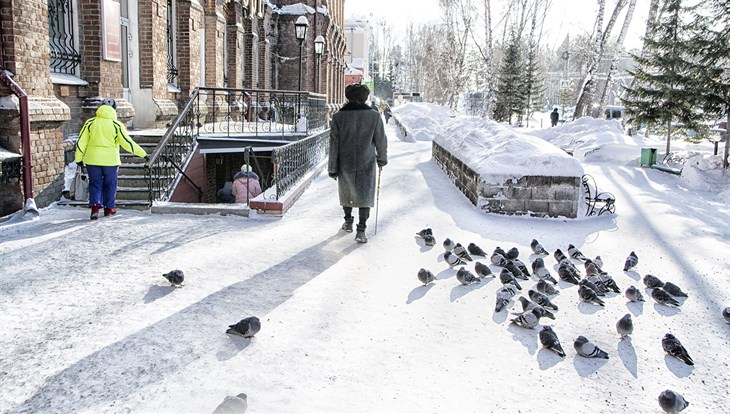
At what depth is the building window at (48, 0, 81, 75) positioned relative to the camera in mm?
9305

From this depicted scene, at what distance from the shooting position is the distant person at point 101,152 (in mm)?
7016

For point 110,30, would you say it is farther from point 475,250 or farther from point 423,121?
point 423,121

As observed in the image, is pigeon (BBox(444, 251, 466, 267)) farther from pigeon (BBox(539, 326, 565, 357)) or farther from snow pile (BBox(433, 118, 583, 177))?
snow pile (BBox(433, 118, 583, 177))

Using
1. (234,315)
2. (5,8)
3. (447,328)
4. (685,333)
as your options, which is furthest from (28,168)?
(685,333)

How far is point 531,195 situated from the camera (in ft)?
26.7

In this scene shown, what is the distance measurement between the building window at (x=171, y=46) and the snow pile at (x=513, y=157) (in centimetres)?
829

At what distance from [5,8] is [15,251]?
359cm

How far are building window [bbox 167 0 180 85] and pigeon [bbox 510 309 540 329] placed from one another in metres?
12.6

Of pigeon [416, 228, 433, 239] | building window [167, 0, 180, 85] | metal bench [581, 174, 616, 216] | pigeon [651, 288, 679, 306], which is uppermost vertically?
building window [167, 0, 180, 85]

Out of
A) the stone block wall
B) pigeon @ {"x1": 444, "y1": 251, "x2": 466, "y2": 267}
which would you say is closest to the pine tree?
the stone block wall

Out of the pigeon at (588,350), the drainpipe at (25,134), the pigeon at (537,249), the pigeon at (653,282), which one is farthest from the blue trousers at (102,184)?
the pigeon at (653,282)

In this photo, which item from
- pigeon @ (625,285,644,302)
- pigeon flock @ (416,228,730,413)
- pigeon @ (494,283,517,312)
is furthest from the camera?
pigeon @ (625,285,644,302)

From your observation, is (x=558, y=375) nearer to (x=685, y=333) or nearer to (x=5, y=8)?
(x=685, y=333)

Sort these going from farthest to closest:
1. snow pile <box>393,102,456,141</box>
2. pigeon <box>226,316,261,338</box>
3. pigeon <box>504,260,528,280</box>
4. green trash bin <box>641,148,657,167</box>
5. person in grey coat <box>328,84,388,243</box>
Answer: snow pile <box>393,102,456,141</box>, green trash bin <box>641,148,657,167</box>, person in grey coat <box>328,84,388,243</box>, pigeon <box>504,260,528,280</box>, pigeon <box>226,316,261,338</box>
